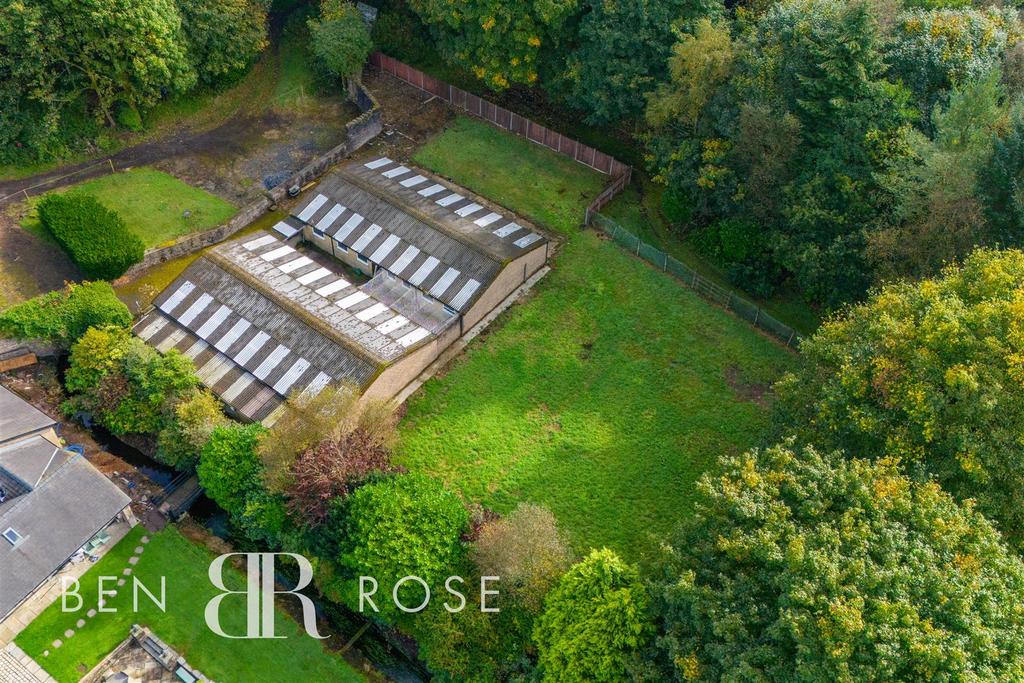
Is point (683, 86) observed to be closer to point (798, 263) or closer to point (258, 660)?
point (798, 263)

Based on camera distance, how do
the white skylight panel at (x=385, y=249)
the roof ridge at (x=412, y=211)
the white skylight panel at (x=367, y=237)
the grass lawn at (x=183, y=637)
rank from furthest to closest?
1. the white skylight panel at (x=367, y=237)
2. the white skylight panel at (x=385, y=249)
3. the roof ridge at (x=412, y=211)
4. the grass lawn at (x=183, y=637)

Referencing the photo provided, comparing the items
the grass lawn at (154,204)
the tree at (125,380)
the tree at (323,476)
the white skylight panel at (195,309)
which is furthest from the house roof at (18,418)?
the grass lawn at (154,204)

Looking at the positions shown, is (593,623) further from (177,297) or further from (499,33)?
(499,33)

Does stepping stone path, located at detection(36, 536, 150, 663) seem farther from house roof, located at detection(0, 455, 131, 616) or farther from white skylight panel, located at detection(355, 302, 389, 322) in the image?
Answer: white skylight panel, located at detection(355, 302, 389, 322)

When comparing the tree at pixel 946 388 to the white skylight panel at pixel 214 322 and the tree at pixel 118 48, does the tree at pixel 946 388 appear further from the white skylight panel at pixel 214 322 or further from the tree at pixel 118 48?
the tree at pixel 118 48

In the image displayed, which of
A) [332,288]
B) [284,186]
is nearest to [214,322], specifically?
[332,288]

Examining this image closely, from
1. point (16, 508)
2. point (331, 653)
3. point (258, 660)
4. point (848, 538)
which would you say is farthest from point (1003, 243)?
point (16, 508)
